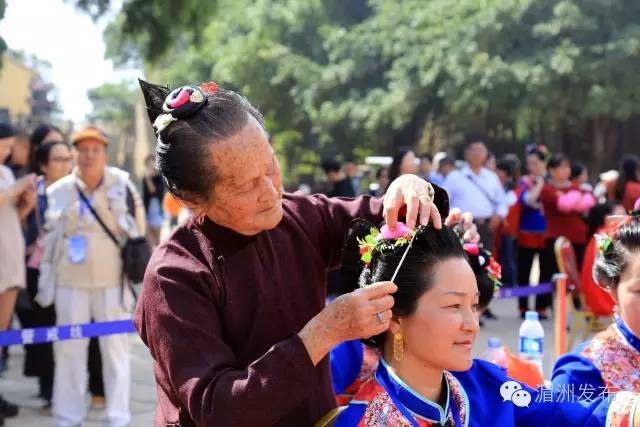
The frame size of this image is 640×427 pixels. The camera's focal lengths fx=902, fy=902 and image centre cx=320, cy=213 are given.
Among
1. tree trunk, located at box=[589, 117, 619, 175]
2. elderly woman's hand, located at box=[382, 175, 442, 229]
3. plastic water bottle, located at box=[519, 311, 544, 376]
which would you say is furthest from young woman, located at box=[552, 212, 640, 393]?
tree trunk, located at box=[589, 117, 619, 175]

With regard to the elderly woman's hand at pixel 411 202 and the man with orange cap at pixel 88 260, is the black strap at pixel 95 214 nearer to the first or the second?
the man with orange cap at pixel 88 260

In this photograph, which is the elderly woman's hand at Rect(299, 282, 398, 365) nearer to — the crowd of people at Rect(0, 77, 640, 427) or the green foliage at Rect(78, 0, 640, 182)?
the crowd of people at Rect(0, 77, 640, 427)

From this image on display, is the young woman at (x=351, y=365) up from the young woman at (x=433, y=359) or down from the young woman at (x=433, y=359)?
down

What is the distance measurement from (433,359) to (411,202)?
405 millimetres

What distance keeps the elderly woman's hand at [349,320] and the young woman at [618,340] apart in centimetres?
118

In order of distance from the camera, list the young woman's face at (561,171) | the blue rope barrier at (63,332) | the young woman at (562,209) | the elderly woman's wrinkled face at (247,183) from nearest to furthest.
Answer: the elderly woman's wrinkled face at (247,183), the blue rope barrier at (63,332), the young woman at (562,209), the young woman's face at (561,171)

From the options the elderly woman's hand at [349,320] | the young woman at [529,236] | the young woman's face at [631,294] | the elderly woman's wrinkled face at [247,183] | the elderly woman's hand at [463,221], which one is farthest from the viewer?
the young woman at [529,236]

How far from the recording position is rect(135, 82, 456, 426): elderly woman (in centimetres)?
195

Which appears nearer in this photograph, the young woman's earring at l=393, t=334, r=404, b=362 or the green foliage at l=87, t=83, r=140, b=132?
the young woman's earring at l=393, t=334, r=404, b=362

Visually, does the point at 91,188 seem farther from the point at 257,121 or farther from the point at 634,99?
the point at 634,99

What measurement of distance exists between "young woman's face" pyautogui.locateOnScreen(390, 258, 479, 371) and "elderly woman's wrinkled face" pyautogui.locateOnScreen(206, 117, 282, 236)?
44cm

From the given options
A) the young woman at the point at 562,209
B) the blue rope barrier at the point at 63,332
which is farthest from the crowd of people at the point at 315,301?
the young woman at the point at 562,209

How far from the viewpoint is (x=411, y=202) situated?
2.25 meters

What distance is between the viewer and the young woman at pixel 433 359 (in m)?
2.28
